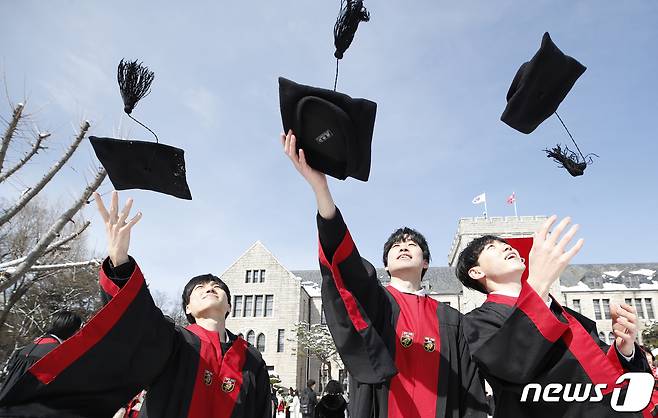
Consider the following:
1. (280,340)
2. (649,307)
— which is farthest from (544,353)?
(649,307)

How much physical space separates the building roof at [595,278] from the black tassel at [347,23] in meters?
37.0

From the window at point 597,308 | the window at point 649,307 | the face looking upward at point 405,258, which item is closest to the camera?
the face looking upward at point 405,258

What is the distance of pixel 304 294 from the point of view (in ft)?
124

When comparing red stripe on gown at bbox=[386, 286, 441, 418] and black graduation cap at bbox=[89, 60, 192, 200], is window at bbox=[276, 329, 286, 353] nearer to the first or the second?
black graduation cap at bbox=[89, 60, 192, 200]

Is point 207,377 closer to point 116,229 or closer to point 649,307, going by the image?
point 116,229

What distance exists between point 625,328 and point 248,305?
35307mm

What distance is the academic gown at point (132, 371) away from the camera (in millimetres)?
2266

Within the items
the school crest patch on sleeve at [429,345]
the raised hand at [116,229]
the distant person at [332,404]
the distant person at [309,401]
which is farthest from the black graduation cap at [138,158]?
the distant person at [309,401]

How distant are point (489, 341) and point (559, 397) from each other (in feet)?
1.05

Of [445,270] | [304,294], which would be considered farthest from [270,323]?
[445,270]

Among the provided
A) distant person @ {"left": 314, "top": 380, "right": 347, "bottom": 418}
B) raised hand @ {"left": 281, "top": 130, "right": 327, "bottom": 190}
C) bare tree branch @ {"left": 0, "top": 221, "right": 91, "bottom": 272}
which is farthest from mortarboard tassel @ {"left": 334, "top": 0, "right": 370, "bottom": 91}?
distant person @ {"left": 314, "top": 380, "right": 347, "bottom": 418}

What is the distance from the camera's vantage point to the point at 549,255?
1.78 m

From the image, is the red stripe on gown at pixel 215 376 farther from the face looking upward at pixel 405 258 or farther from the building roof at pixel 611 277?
the building roof at pixel 611 277

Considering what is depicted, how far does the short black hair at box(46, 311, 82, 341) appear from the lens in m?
3.82
